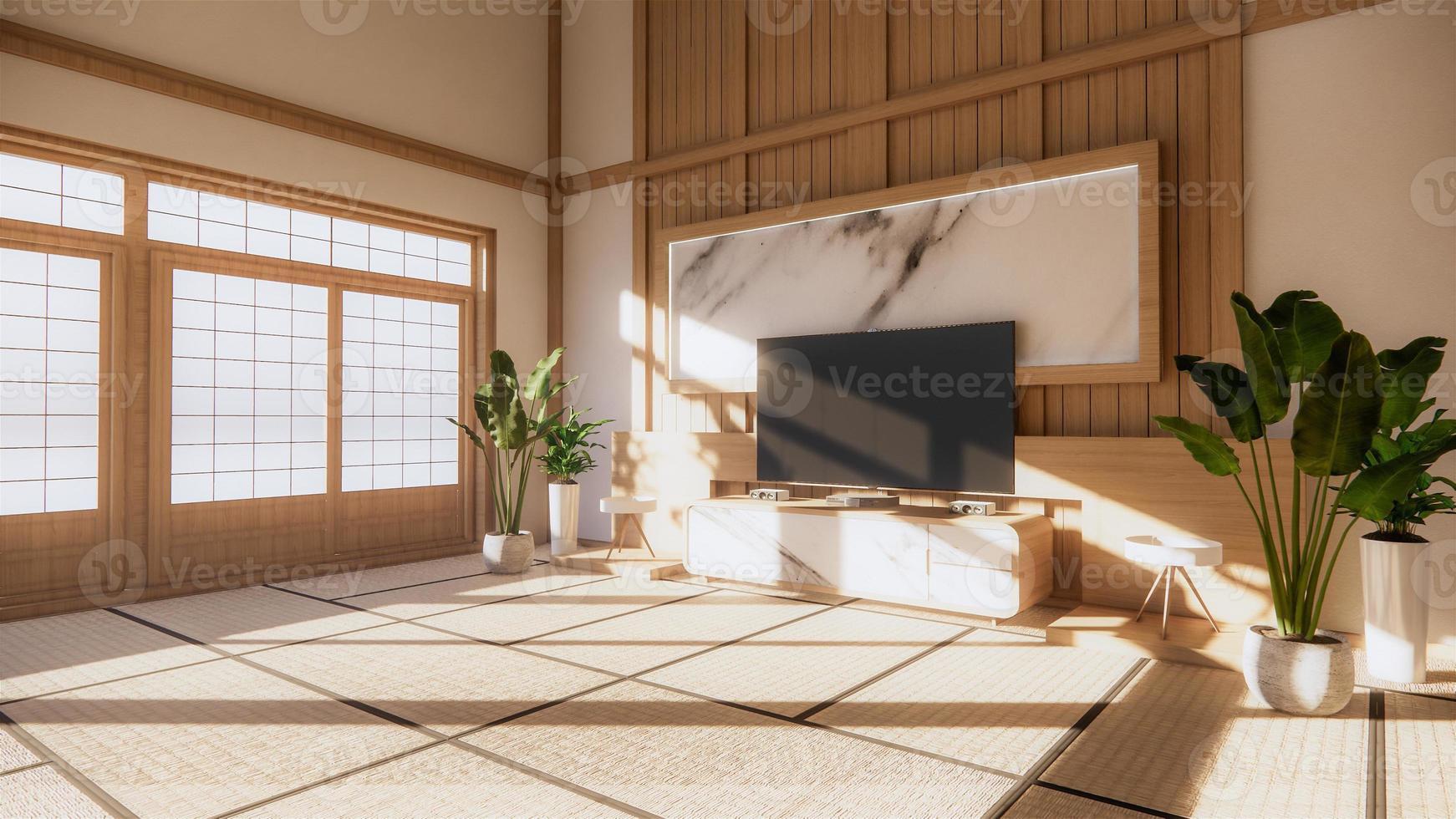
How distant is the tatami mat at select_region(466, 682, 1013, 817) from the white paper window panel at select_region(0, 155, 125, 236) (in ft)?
12.9

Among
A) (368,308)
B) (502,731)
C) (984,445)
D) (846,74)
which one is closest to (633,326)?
(368,308)

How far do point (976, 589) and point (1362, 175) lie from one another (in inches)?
102

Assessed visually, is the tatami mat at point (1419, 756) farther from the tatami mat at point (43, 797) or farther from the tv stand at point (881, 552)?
the tatami mat at point (43, 797)

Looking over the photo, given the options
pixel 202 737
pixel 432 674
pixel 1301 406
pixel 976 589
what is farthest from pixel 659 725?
pixel 1301 406

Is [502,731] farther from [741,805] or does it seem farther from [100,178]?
[100,178]

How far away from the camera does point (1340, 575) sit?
381 centimetres

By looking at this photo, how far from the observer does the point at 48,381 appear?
4.47 meters

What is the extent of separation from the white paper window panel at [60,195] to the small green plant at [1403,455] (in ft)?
19.7

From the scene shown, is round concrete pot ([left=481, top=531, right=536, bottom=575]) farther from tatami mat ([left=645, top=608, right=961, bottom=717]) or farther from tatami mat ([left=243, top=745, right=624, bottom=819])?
tatami mat ([left=243, top=745, right=624, bottom=819])

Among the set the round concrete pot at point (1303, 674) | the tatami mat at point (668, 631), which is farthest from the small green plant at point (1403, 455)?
the tatami mat at point (668, 631)

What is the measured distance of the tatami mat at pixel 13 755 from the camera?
7.98 feet

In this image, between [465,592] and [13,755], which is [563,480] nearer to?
[465,592]

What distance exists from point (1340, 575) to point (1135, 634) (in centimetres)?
101

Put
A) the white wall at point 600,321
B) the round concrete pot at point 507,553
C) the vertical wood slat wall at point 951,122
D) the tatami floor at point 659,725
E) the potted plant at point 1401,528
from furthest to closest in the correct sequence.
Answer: the white wall at point 600,321, the round concrete pot at point 507,553, the vertical wood slat wall at point 951,122, the potted plant at point 1401,528, the tatami floor at point 659,725
